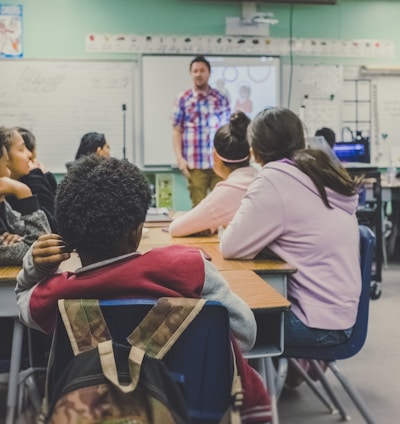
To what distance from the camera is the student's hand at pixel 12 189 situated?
82.1 inches

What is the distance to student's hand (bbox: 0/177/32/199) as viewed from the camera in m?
2.09

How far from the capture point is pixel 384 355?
3.10 m

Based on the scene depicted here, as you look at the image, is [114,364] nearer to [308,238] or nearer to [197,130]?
[308,238]

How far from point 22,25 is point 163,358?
501 cm

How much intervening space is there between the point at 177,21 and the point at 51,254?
4.82 meters

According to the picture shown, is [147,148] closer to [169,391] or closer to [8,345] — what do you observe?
[8,345]

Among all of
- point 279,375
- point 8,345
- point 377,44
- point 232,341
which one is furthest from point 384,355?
point 377,44

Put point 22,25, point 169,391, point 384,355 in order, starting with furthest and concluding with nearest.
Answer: point 22,25 < point 384,355 < point 169,391

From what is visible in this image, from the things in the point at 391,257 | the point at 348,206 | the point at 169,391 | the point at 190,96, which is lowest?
the point at 391,257

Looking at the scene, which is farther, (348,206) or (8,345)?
(348,206)

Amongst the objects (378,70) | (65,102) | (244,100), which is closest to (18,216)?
(65,102)

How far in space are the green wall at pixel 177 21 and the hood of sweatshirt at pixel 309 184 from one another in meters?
3.74

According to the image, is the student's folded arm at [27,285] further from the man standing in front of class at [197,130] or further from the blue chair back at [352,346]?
the man standing in front of class at [197,130]

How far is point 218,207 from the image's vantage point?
2.47 meters
